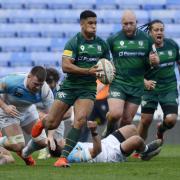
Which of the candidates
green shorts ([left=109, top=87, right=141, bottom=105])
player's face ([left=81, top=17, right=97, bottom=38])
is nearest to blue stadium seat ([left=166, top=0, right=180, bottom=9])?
green shorts ([left=109, top=87, right=141, bottom=105])

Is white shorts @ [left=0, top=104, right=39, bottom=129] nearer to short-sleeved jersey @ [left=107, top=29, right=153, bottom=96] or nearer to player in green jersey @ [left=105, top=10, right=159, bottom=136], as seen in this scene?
player in green jersey @ [left=105, top=10, right=159, bottom=136]

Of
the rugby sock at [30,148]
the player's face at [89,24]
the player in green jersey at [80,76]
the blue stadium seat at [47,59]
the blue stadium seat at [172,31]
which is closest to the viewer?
the player in green jersey at [80,76]

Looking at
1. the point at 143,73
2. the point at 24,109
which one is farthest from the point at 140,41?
the point at 24,109

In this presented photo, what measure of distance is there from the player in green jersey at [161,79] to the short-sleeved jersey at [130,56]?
2.20 ft

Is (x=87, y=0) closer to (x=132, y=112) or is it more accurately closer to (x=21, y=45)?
(x=21, y=45)

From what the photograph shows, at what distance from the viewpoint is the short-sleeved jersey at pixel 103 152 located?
36.4 feet

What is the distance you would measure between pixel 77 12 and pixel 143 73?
43.1 ft

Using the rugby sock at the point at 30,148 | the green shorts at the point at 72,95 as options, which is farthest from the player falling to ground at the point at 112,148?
the green shorts at the point at 72,95

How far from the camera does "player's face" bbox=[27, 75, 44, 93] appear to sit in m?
10.8

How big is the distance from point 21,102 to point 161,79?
9.63 ft

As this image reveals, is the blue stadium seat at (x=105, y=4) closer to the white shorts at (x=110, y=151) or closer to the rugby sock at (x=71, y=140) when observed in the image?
the white shorts at (x=110, y=151)

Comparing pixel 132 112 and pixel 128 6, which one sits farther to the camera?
pixel 128 6

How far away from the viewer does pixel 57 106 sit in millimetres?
10609

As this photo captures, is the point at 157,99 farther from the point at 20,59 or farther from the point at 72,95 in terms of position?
the point at 20,59
